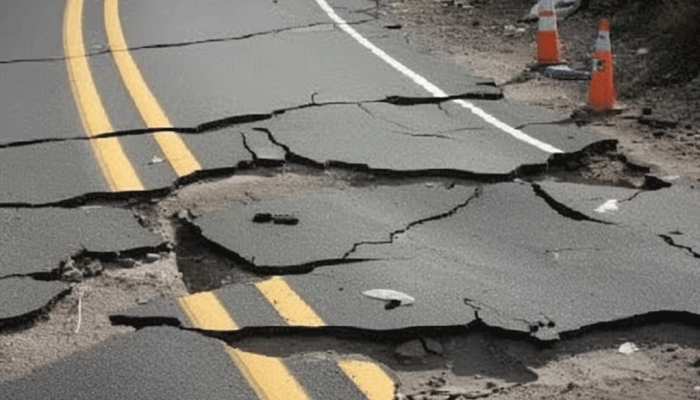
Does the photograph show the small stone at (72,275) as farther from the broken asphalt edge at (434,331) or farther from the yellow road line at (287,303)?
the yellow road line at (287,303)

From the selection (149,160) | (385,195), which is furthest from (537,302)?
(149,160)

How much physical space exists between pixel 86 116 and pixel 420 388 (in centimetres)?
504

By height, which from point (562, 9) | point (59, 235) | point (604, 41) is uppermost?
point (604, 41)

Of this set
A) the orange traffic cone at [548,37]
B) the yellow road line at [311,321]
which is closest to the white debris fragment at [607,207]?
the yellow road line at [311,321]

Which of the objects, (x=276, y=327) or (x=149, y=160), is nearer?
(x=276, y=327)

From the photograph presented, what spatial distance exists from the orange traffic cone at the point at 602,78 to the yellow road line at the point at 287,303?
13.8 feet

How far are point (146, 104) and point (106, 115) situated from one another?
0.43 meters

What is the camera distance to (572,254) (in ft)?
18.6

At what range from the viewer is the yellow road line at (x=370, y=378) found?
14.1ft

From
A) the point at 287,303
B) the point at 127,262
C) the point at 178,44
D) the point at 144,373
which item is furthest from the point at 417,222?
the point at 178,44

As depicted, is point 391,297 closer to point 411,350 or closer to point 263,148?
point 411,350

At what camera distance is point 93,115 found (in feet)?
28.1

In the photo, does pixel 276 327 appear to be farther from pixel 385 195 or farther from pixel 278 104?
pixel 278 104

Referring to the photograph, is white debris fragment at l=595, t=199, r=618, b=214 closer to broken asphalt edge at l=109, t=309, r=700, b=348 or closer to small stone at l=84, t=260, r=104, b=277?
broken asphalt edge at l=109, t=309, r=700, b=348
